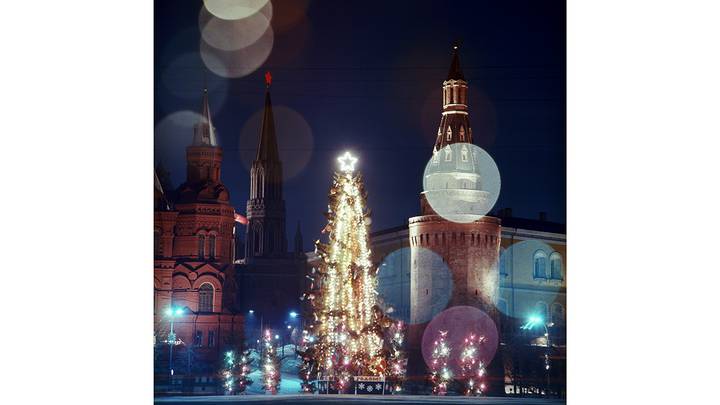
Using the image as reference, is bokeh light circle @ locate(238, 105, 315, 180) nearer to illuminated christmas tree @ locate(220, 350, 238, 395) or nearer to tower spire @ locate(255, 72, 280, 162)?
tower spire @ locate(255, 72, 280, 162)

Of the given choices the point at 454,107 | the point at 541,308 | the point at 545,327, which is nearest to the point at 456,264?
the point at 545,327

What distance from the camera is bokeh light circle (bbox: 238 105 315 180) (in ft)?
34.0

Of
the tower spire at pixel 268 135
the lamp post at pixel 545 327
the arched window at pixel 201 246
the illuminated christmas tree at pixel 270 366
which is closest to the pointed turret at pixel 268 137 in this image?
the tower spire at pixel 268 135

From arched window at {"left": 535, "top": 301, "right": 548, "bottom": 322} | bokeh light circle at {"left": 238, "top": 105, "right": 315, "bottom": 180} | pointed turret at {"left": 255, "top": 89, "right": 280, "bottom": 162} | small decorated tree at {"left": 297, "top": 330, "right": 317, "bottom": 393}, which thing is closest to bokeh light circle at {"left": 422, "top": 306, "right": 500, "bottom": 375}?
arched window at {"left": 535, "top": 301, "right": 548, "bottom": 322}

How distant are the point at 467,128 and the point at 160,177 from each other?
152 inches

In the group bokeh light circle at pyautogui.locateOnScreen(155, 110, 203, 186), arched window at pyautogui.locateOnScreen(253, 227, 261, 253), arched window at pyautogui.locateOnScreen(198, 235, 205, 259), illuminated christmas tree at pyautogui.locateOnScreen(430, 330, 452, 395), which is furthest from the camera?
arched window at pyautogui.locateOnScreen(198, 235, 205, 259)

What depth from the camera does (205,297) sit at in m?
19.8

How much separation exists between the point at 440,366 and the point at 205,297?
7267 mm

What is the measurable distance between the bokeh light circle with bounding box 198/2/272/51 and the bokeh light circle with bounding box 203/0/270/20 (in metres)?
0.03

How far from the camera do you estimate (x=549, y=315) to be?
19016 mm

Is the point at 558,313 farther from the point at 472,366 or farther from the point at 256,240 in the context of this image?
the point at 256,240

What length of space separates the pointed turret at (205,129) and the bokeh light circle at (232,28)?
490mm
